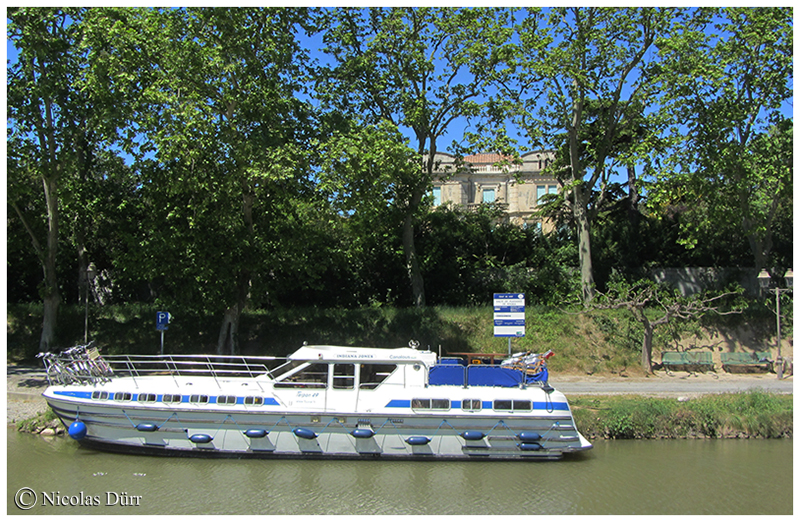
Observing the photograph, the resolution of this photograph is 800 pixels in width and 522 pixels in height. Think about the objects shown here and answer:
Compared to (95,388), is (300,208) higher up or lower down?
higher up

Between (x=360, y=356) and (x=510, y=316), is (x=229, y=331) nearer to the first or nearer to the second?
(x=510, y=316)

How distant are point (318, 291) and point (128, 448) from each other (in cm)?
1821

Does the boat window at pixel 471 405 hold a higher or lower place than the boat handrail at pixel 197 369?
lower

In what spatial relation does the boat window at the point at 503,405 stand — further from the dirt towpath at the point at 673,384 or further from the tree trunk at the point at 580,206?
the tree trunk at the point at 580,206

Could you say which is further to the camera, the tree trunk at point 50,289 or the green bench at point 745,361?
the green bench at point 745,361

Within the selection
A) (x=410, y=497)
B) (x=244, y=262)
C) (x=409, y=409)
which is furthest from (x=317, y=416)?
(x=244, y=262)

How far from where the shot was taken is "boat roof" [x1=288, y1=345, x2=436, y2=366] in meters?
14.1

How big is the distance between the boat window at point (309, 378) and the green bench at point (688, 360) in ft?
52.1

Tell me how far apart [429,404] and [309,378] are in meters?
2.76

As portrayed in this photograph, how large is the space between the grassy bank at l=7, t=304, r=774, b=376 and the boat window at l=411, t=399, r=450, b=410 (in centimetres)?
1269

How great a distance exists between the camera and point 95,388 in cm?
1438

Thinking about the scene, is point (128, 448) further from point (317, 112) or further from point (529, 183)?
point (529, 183)

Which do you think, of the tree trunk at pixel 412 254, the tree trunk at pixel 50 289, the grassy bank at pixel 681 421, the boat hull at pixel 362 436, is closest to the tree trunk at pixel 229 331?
the tree trunk at pixel 50 289

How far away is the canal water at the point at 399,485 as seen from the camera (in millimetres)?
11367
